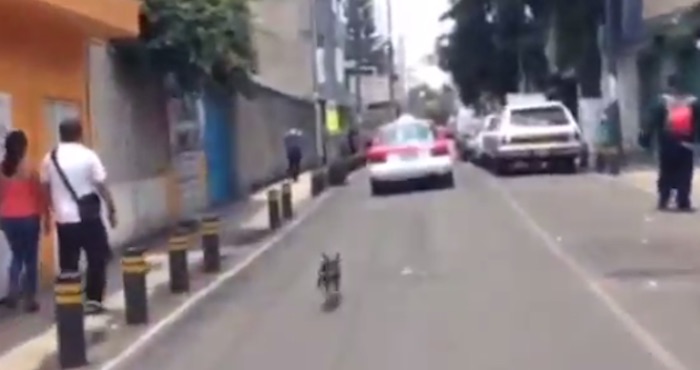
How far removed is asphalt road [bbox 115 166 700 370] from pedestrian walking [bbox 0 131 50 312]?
1742mm

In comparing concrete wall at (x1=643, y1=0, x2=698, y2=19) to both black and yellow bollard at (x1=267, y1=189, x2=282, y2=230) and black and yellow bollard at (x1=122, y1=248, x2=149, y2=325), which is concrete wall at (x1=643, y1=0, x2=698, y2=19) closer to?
black and yellow bollard at (x1=267, y1=189, x2=282, y2=230)

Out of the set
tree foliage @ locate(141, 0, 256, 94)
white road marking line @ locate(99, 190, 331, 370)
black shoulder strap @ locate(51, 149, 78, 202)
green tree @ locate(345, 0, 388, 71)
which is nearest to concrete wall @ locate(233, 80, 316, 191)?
tree foliage @ locate(141, 0, 256, 94)

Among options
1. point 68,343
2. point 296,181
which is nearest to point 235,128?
point 296,181

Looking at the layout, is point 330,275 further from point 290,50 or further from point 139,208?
point 290,50

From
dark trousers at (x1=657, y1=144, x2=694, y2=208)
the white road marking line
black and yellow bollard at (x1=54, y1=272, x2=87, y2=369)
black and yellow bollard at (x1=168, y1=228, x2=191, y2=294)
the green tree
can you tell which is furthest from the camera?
the green tree

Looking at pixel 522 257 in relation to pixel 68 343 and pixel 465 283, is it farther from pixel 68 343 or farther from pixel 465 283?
pixel 68 343

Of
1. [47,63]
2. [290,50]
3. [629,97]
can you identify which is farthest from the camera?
[290,50]

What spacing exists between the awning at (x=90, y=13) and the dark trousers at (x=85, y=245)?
12.2ft

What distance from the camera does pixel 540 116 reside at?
4341 cm

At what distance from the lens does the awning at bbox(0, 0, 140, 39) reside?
19.2m

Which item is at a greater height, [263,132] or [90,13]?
[90,13]

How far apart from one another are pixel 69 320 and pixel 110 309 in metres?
3.94

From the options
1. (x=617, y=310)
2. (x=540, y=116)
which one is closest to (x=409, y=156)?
(x=540, y=116)

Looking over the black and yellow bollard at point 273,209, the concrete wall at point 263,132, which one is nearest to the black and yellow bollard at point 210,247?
the black and yellow bollard at point 273,209
